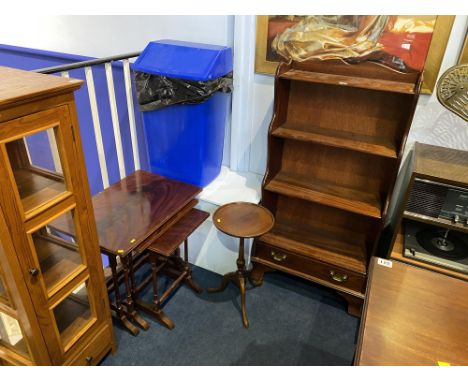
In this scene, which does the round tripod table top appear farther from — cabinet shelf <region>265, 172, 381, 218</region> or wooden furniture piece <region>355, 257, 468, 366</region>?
wooden furniture piece <region>355, 257, 468, 366</region>

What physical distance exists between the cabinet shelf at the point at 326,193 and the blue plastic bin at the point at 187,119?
0.45 m

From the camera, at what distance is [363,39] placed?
6.05 feet

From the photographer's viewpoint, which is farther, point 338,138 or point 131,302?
point 131,302

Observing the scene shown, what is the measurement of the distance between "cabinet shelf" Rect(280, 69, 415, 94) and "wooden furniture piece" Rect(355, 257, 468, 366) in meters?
0.81

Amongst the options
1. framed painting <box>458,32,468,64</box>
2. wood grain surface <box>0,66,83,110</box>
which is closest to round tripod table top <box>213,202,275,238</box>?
wood grain surface <box>0,66,83,110</box>

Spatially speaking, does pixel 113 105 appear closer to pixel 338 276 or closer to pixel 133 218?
pixel 133 218

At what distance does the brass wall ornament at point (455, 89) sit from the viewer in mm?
1555

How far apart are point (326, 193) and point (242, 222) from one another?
54 centimetres

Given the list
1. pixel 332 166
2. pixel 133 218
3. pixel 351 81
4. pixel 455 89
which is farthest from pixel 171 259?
pixel 455 89

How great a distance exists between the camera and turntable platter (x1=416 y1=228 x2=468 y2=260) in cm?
188

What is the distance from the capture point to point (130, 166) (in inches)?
119

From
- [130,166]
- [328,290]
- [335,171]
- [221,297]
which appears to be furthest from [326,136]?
[130,166]

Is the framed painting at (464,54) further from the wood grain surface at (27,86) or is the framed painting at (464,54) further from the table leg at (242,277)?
the wood grain surface at (27,86)

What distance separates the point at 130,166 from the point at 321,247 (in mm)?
1722
